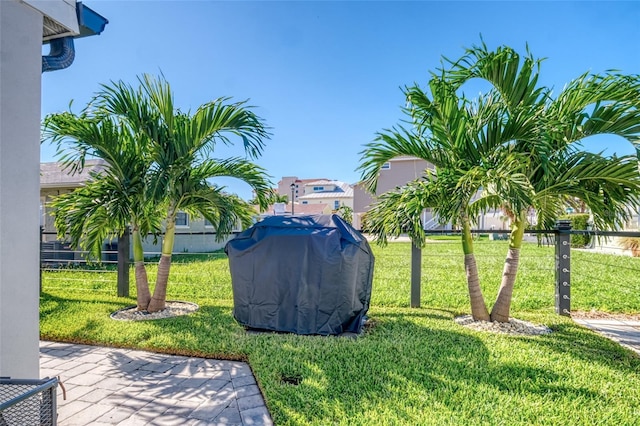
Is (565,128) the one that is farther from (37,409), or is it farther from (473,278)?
(37,409)

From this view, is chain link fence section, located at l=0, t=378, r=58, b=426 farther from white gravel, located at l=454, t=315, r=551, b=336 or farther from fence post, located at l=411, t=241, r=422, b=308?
fence post, located at l=411, t=241, r=422, b=308

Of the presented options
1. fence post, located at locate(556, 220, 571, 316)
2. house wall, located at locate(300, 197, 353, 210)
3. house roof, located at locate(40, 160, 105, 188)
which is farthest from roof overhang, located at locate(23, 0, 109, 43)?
house wall, located at locate(300, 197, 353, 210)

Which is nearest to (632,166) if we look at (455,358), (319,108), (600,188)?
(600,188)

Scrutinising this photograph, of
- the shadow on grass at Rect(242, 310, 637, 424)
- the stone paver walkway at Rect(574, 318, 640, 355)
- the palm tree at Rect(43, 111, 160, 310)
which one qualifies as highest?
the palm tree at Rect(43, 111, 160, 310)

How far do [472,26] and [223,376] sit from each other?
7992mm

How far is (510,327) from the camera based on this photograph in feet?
15.5

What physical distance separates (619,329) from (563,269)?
102 centimetres

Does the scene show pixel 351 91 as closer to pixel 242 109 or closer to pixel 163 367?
pixel 242 109

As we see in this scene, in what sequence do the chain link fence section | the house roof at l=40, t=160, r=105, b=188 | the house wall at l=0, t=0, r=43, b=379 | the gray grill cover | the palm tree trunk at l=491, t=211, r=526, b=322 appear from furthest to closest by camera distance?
the house roof at l=40, t=160, r=105, b=188 < the palm tree trunk at l=491, t=211, r=526, b=322 < the gray grill cover < the house wall at l=0, t=0, r=43, b=379 < the chain link fence section

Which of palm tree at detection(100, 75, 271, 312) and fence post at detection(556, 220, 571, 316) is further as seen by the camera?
fence post at detection(556, 220, 571, 316)

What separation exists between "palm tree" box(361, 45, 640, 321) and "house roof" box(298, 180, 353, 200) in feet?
130

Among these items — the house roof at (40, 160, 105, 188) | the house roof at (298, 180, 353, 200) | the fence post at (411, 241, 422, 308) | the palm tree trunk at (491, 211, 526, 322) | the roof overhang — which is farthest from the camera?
the house roof at (298, 180, 353, 200)

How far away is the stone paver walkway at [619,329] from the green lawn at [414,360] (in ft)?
0.80

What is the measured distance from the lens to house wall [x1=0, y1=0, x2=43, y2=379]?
88.5 inches
